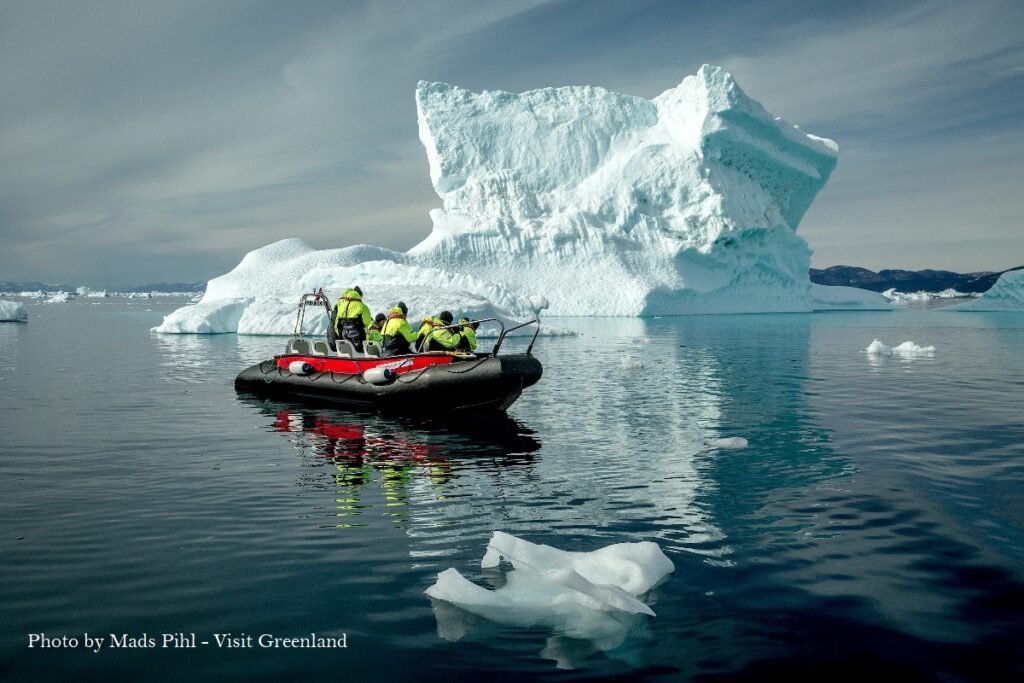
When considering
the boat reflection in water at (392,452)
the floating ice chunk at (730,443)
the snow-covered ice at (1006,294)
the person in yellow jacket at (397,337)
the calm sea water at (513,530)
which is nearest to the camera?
the calm sea water at (513,530)

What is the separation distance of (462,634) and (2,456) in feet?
25.1

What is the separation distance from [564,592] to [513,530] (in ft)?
4.83

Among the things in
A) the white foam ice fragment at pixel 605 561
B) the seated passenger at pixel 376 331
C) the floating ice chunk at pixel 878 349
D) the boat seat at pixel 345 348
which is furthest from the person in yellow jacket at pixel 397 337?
the floating ice chunk at pixel 878 349

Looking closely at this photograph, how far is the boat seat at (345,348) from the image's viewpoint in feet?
42.0

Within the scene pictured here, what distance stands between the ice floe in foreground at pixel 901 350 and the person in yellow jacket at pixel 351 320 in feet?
50.4

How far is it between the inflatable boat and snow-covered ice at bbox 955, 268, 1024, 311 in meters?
61.2

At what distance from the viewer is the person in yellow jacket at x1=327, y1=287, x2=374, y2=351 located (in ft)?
42.7

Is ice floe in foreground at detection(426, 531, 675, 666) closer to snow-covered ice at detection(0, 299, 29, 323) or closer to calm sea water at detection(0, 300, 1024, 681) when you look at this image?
calm sea water at detection(0, 300, 1024, 681)

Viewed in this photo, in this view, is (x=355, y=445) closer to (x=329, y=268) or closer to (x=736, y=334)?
(x=736, y=334)

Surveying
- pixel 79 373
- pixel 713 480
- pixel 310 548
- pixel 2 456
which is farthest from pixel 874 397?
pixel 79 373

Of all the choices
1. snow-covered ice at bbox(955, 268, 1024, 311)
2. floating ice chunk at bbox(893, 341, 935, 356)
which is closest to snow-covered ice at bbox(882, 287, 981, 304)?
snow-covered ice at bbox(955, 268, 1024, 311)

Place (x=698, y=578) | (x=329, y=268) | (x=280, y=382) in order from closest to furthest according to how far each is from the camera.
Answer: (x=698, y=578) → (x=280, y=382) → (x=329, y=268)

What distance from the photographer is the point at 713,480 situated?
25.6ft

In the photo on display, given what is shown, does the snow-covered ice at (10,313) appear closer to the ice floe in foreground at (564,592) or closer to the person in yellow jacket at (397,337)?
the person in yellow jacket at (397,337)
